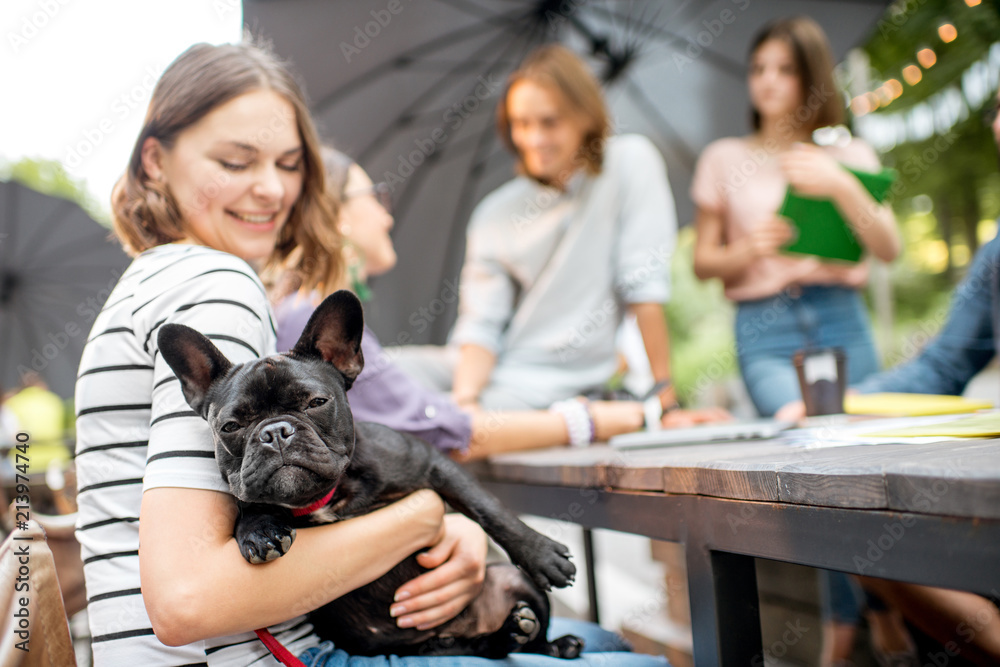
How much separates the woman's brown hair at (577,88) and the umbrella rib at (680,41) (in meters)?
0.79

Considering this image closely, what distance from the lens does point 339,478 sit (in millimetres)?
1062

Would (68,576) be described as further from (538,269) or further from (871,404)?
(871,404)

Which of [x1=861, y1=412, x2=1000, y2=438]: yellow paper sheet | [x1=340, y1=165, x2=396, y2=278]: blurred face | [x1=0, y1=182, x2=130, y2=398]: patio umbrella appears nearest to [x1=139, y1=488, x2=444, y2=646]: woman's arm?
[x1=861, y1=412, x2=1000, y2=438]: yellow paper sheet

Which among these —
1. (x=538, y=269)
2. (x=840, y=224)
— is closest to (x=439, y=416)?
(x=538, y=269)

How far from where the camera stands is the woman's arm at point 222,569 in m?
0.94

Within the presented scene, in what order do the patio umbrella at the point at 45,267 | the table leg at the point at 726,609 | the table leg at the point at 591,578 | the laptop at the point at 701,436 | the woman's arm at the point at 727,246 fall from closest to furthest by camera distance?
the table leg at the point at 726,609 < the laptop at the point at 701,436 < the table leg at the point at 591,578 < the woman's arm at the point at 727,246 < the patio umbrella at the point at 45,267

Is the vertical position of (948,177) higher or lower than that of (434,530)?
higher

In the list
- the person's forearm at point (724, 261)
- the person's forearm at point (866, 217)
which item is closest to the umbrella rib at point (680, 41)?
the person's forearm at point (724, 261)

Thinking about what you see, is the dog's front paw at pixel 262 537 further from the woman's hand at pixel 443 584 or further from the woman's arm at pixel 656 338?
the woman's arm at pixel 656 338

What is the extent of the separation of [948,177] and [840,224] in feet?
12.6

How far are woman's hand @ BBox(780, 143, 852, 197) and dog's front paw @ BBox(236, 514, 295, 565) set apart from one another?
2.02 meters

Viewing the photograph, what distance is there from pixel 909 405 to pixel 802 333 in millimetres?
880

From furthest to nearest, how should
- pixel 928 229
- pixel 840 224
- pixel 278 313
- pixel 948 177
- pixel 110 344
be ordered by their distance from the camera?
pixel 928 229
pixel 948 177
pixel 840 224
pixel 278 313
pixel 110 344

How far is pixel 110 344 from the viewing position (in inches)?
42.5
